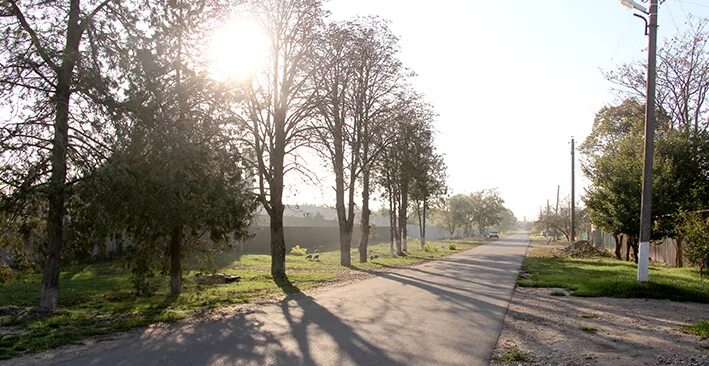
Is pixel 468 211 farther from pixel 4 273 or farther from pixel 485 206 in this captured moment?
pixel 4 273

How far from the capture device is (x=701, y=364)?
7.09 m

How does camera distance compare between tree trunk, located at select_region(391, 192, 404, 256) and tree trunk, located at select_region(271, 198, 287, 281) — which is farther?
tree trunk, located at select_region(391, 192, 404, 256)

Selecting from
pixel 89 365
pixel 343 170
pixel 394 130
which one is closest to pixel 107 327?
pixel 89 365

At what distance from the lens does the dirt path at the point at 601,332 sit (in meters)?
7.65

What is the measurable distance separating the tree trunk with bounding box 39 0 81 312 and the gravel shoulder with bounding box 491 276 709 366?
8.99m

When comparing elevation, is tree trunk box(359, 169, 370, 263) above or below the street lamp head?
below

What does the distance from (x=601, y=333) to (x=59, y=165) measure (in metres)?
10.6

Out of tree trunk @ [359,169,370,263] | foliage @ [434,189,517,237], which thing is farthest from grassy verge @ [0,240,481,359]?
foliage @ [434,189,517,237]

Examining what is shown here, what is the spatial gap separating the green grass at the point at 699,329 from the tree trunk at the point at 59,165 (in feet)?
38.9

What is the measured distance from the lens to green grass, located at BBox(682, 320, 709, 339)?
8946mm

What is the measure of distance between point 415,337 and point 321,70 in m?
16.0

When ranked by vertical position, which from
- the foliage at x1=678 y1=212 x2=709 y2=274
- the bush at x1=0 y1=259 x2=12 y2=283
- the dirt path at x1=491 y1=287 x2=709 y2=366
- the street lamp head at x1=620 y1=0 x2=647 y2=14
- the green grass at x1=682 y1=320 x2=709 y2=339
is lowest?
the dirt path at x1=491 y1=287 x2=709 y2=366

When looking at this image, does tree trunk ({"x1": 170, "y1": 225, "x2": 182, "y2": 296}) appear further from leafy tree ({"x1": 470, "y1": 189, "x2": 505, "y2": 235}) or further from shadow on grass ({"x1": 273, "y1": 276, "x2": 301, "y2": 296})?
leafy tree ({"x1": 470, "y1": 189, "x2": 505, "y2": 235})

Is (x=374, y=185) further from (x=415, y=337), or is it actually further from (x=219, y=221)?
(x=415, y=337)
